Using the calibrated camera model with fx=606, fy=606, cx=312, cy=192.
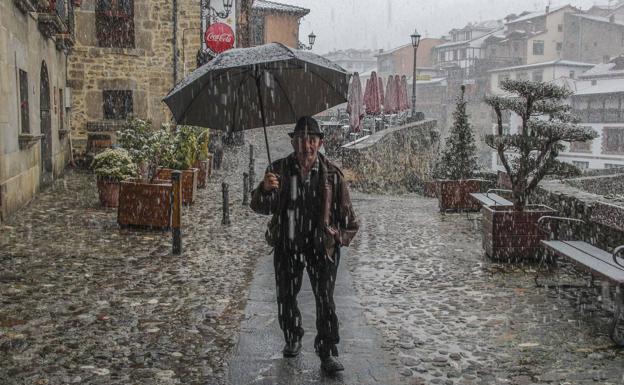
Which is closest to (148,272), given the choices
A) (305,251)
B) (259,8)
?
(305,251)

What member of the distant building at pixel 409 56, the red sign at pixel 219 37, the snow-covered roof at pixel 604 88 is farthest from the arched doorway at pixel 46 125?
the distant building at pixel 409 56

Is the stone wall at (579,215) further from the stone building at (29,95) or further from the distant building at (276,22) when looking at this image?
the distant building at (276,22)

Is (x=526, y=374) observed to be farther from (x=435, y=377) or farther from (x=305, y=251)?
(x=305, y=251)

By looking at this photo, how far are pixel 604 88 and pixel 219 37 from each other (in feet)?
105

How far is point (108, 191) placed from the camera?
415 inches

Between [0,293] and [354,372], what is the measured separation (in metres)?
3.53

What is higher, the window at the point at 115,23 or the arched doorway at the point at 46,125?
the window at the point at 115,23

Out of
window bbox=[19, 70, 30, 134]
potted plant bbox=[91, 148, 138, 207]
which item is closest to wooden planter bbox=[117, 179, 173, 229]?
potted plant bbox=[91, 148, 138, 207]

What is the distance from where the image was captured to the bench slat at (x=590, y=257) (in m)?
4.73

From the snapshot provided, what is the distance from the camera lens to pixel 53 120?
1502 centimetres

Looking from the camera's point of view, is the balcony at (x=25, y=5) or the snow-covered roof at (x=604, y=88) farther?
the snow-covered roof at (x=604, y=88)

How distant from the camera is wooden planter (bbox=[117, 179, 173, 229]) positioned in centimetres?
871

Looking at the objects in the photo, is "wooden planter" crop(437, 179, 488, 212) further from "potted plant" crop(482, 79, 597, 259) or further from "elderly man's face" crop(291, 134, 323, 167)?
"elderly man's face" crop(291, 134, 323, 167)

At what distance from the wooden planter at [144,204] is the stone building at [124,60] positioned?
10038 millimetres
